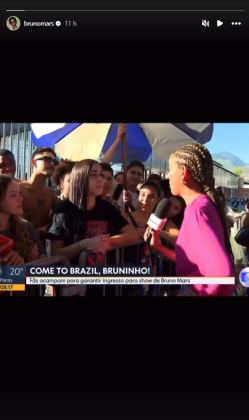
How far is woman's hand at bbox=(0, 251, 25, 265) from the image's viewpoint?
16.9 feet

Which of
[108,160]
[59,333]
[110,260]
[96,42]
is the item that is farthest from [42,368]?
[96,42]

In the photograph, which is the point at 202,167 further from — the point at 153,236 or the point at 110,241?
the point at 110,241

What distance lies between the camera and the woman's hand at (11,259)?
516 cm

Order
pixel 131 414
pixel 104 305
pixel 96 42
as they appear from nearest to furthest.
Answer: pixel 131 414
pixel 96 42
pixel 104 305

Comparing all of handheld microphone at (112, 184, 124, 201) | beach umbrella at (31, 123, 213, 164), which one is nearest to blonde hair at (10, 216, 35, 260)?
beach umbrella at (31, 123, 213, 164)

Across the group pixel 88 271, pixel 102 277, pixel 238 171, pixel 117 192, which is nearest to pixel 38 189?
pixel 117 192

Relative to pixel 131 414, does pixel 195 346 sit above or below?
above

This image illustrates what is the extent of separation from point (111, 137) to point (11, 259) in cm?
136

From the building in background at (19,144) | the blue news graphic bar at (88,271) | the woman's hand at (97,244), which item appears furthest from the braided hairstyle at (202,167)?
the building in background at (19,144)

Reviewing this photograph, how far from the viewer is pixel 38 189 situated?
5266mm

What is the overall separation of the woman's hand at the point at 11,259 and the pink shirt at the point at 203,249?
136cm

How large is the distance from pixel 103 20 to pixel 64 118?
874mm

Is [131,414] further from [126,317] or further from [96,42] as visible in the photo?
[96,42]

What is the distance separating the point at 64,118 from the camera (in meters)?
5.17
